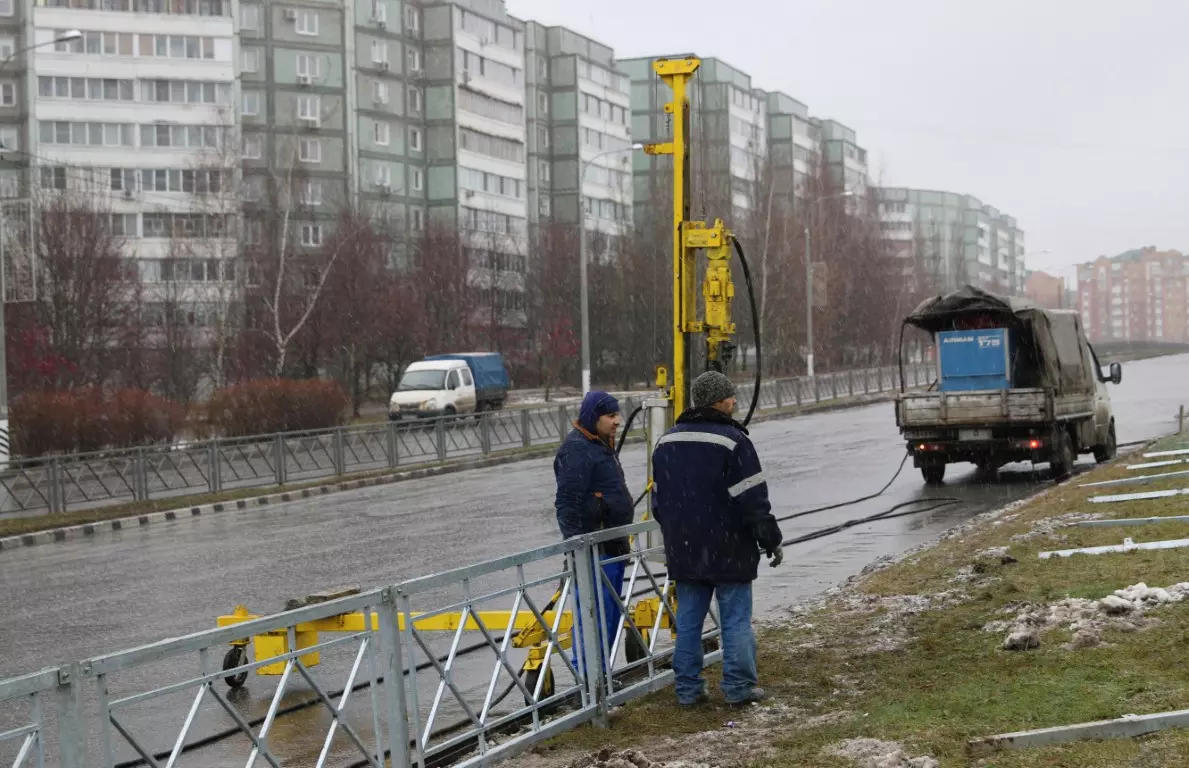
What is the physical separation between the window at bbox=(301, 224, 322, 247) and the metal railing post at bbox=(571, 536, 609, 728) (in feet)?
214

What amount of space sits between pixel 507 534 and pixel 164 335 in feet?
132

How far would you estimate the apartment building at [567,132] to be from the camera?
9606cm

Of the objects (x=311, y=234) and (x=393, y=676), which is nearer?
(x=393, y=676)

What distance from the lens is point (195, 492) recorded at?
25.9 metres

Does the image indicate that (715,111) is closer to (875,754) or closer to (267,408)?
(267,408)

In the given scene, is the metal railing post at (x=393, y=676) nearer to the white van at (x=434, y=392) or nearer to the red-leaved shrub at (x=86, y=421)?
the red-leaved shrub at (x=86, y=421)

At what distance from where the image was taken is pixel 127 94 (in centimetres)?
7162

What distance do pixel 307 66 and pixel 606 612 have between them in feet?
240

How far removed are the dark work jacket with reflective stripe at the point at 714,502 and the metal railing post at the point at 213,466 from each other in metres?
20.0

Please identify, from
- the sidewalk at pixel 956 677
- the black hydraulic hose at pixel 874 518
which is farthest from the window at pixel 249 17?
the sidewalk at pixel 956 677

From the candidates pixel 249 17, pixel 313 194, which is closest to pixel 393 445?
pixel 313 194

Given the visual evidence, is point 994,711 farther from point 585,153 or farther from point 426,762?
point 585,153

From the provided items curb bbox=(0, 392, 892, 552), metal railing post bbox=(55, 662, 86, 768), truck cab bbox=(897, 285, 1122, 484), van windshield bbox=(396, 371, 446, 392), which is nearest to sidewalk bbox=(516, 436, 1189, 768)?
metal railing post bbox=(55, 662, 86, 768)

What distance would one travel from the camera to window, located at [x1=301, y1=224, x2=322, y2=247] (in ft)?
234
